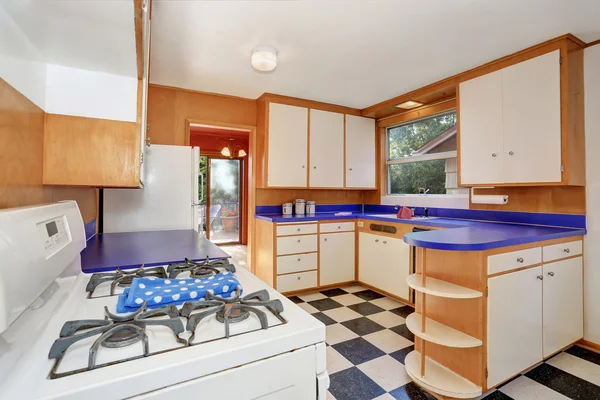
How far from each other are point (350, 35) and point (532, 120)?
4.98ft

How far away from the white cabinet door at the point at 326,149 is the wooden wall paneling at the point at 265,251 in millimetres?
786

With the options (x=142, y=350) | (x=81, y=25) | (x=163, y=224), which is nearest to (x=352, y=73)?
(x=163, y=224)

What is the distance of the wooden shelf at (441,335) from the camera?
1.61 metres

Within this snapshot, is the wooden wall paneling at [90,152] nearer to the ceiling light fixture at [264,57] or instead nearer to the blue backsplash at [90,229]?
the blue backsplash at [90,229]

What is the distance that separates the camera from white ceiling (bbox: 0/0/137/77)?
0.77 meters

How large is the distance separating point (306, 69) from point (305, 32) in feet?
2.10

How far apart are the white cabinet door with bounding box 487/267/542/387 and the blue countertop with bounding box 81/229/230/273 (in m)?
1.49

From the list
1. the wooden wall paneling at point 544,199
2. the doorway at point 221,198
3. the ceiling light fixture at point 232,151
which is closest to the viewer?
the wooden wall paneling at point 544,199

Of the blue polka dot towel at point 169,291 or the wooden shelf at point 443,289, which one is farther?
the wooden shelf at point 443,289

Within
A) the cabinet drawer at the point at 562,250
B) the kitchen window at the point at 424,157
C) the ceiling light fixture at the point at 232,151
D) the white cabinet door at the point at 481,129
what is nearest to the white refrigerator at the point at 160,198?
the white cabinet door at the point at 481,129

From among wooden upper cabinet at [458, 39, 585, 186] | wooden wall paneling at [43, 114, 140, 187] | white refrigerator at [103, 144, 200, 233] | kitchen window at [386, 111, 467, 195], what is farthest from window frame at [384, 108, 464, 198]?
wooden wall paneling at [43, 114, 140, 187]

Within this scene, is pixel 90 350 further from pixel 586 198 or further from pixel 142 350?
pixel 586 198

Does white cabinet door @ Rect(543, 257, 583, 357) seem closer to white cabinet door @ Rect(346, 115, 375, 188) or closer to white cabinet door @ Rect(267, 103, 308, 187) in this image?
white cabinet door @ Rect(346, 115, 375, 188)

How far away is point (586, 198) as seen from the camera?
7.34 ft
